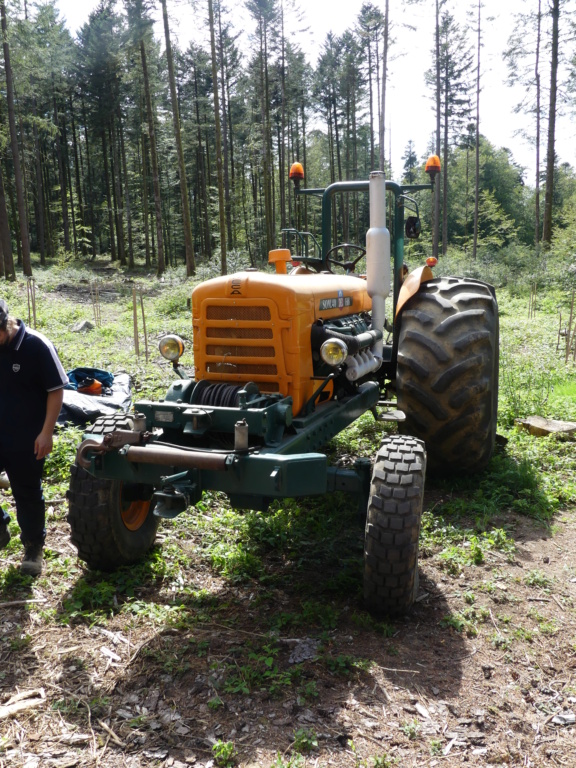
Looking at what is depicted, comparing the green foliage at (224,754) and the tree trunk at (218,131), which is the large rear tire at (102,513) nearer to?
the green foliage at (224,754)

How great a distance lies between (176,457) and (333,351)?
3.97ft

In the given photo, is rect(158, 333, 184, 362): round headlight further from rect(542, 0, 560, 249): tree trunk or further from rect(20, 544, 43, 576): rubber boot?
rect(542, 0, 560, 249): tree trunk

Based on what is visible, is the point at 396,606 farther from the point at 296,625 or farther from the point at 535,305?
the point at 535,305

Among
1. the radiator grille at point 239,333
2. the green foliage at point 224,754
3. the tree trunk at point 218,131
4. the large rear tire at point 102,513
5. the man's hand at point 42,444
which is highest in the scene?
the tree trunk at point 218,131

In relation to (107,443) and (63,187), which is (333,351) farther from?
(63,187)

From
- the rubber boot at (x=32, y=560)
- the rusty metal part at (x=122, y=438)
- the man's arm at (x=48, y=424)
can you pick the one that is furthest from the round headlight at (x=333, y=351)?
the rubber boot at (x=32, y=560)

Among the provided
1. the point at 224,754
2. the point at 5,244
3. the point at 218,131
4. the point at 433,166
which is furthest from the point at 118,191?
the point at 224,754

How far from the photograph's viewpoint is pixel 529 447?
20.1 feet

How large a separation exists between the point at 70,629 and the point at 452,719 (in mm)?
2087

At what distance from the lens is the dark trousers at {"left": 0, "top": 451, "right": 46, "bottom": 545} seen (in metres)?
4.16

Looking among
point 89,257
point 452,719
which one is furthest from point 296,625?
point 89,257

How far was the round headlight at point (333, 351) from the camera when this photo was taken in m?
3.92

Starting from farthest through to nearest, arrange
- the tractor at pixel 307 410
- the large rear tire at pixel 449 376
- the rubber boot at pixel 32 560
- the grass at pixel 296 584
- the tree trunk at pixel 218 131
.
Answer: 1. the tree trunk at pixel 218 131
2. the large rear tire at pixel 449 376
3. the rubber boot at pixel 32 560
4. the tractor at pixel 307 410
5. the grass at pixel 296 584

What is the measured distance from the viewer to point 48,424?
13.3 ft
